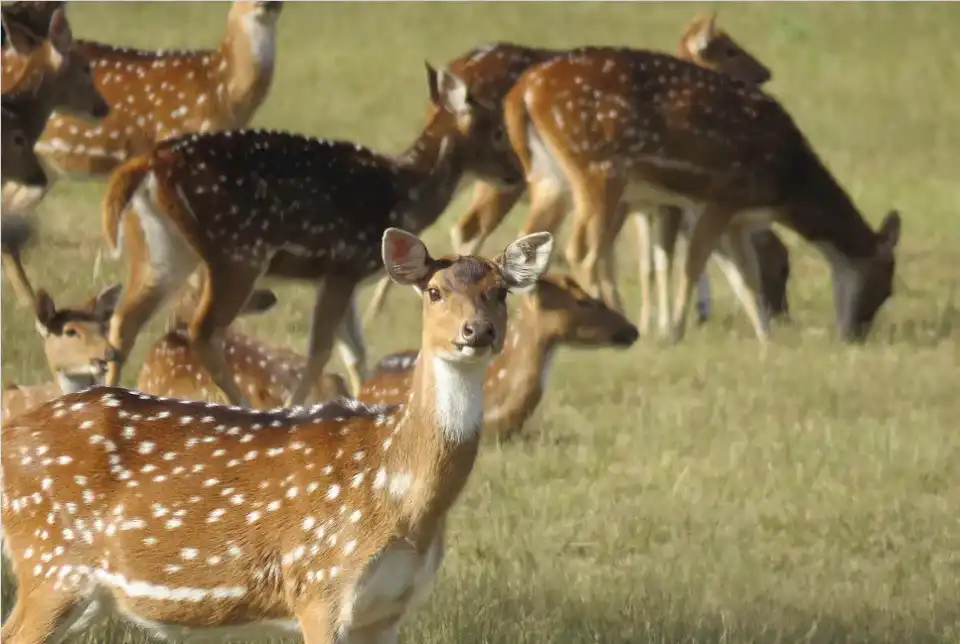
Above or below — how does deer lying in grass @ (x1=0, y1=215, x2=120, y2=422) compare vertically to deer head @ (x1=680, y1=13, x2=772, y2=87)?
below

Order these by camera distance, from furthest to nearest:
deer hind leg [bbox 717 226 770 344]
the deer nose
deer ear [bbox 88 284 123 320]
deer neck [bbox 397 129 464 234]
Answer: deer hind leg [bbox 717 226 770 344], deer neck [bbox 397 129 464 234], deer ear [bbox 88 284 123 320], the deer nose

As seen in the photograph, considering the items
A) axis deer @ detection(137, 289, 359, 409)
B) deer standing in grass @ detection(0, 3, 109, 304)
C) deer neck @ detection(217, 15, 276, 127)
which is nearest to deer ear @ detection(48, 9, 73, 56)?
deer standing in grass @ detection(0, 3, 109, 304)

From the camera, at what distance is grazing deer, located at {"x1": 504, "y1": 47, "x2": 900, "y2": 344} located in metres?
10.0

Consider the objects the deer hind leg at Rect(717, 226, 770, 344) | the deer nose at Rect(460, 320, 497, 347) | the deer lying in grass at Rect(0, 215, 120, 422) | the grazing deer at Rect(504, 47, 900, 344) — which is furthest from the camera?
the deer hind leg at Rect(717, 226, 770, 344)

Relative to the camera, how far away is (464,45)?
802 inches

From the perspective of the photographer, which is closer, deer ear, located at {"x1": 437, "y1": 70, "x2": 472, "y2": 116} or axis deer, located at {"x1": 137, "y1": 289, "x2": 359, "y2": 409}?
axis deer, located at {"x1": 137, "y1": 289, "x2": 359, "y2": 409}

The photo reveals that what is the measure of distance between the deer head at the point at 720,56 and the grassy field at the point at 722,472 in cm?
125

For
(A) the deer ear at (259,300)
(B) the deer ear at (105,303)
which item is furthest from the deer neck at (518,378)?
(B) the deer ear at (105,303)

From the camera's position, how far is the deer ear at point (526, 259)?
464 cm

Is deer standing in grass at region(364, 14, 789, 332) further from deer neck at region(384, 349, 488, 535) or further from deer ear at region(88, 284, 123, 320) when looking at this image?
deer neck at region(384, 349, 488, 535)

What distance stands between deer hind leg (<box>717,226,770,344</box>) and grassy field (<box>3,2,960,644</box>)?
15 centimetres

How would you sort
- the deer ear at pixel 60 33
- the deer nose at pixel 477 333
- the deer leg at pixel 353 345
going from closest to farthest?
the deer nose at pixel 477 333
the deer ear at pixel 60 33
the deer leg at pixel 353 345

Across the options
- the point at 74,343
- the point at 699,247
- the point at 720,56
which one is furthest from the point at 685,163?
the point at 74,343

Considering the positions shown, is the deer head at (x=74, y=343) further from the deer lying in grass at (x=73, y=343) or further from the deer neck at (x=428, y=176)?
the deer neck at (x=428, y=176)
